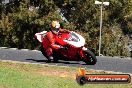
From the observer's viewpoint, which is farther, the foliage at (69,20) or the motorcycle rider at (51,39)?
the foliage at (69,20)

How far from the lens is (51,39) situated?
16641mm

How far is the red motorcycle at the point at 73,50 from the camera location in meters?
16.4

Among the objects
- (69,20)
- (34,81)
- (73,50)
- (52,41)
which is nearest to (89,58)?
(73,50)

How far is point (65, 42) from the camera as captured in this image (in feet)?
54.7

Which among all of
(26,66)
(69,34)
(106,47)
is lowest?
(106,47)

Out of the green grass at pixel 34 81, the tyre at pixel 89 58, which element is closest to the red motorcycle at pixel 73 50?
the tyre at pixel 89 58

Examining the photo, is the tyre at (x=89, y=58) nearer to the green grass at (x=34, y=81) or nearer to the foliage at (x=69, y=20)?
the green grass at (x=34, y=81)

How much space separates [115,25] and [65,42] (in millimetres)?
34440

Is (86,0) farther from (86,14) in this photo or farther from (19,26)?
(19,26)

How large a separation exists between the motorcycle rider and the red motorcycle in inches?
6.3

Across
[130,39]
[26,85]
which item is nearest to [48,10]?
[130,39]

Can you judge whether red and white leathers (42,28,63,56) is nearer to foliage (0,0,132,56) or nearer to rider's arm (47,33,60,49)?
rider's arm (47,33,60,49)

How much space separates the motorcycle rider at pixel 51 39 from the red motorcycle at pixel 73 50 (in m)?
0.16

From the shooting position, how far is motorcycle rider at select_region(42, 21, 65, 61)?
1638 cm
